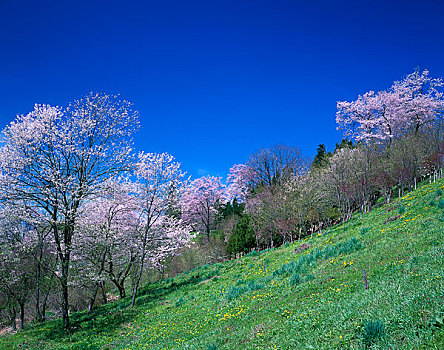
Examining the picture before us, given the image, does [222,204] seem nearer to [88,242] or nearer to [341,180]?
[341,180]

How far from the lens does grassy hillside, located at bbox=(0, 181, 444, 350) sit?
3.80 m

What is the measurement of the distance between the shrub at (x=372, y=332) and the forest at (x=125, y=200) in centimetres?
1017

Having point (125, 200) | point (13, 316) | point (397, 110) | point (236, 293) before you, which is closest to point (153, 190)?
point (125, 200)

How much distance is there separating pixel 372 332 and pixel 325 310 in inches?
74.7

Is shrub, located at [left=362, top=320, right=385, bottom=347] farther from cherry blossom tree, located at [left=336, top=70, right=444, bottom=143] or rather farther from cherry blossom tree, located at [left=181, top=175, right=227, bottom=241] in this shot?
cherry blossom tree, located at [left=181, top=175, right=227, bottom=241]

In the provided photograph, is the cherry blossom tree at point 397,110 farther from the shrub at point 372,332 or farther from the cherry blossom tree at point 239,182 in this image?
the shrub at point 372,332

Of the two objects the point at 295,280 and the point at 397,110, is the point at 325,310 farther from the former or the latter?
the point at 397,110

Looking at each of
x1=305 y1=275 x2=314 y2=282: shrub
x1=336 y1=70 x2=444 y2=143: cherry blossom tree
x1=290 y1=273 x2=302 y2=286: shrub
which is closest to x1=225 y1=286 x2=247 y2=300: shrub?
x1=290 y1=273 x2=302 y2=286: shrub

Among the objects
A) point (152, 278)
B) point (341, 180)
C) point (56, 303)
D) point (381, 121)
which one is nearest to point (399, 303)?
point (341, 180)

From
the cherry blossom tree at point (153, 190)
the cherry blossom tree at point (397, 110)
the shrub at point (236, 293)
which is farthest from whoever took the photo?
the cherry blossom tree at point (397, 110)

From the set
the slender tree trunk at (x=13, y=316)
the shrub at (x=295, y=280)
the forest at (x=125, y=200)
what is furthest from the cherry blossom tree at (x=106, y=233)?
the shrub at (x=295, y=280)

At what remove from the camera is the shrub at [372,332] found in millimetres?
3682

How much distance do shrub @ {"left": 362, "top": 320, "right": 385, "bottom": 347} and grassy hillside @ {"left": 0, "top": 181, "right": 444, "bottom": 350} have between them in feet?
0.04

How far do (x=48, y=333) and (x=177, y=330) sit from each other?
28.8 ft
